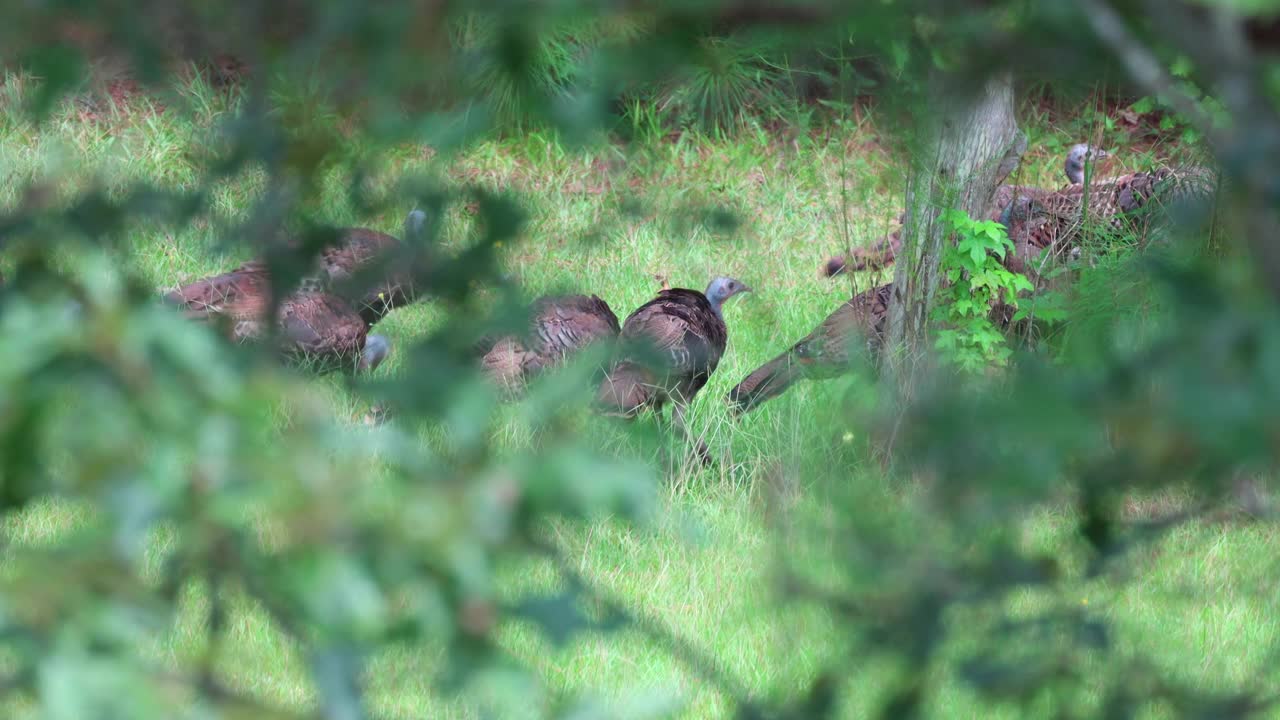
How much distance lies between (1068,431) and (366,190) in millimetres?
782

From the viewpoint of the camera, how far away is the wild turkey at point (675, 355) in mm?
4492

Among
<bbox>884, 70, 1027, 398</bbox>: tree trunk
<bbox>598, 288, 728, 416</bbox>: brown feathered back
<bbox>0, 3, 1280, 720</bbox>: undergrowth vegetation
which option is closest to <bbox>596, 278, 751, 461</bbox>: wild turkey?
<bbox>598, 288, 728, 416</bbox>: brown feathered back

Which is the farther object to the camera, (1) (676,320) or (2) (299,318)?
(2) (299,318)

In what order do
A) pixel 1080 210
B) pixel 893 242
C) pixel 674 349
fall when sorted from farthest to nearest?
pixel 893 242 → pixel 1080 210 → pixel 674 349

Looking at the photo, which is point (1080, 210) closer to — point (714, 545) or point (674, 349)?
point (674, 349)

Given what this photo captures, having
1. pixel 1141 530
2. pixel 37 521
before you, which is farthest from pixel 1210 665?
pixel 37 521

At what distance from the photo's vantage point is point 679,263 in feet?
22.4

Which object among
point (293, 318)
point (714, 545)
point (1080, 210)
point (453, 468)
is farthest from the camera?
point (1080, 210)

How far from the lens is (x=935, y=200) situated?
4316 millimetres

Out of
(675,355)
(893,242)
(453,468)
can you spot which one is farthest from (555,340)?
(453,468)

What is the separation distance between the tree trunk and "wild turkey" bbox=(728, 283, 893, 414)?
0.17m

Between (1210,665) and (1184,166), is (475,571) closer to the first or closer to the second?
(1210,665)

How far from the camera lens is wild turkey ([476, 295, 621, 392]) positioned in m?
4.85

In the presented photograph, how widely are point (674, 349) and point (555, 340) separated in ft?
2.11
